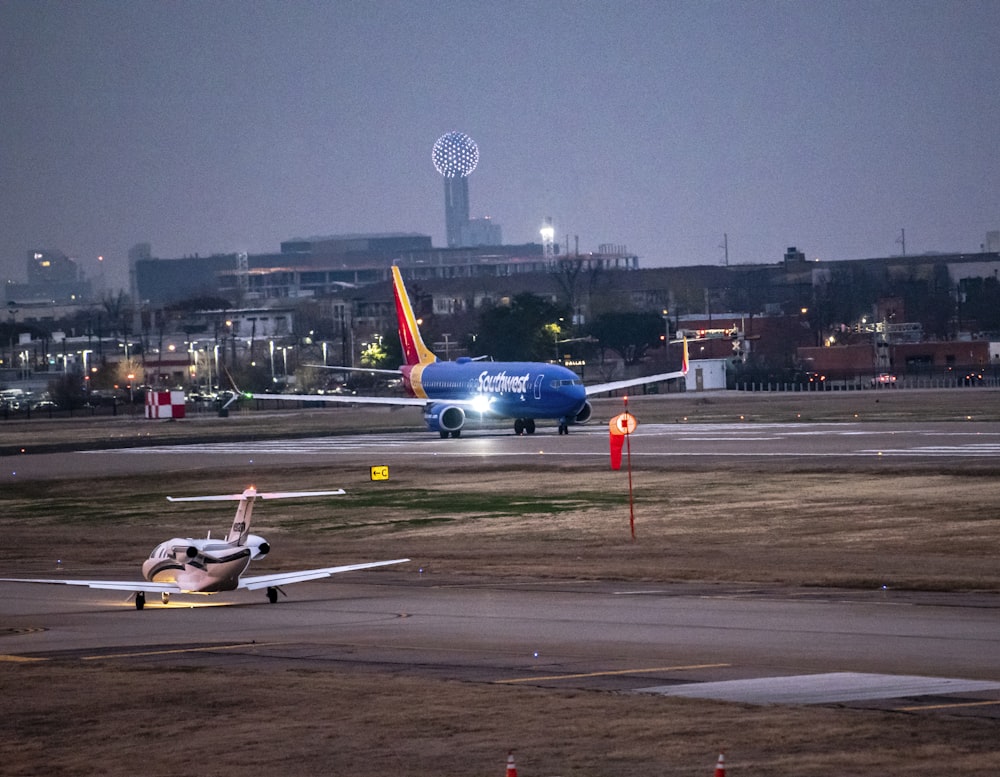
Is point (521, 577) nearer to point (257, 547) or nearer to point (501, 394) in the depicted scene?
point (257, 547)

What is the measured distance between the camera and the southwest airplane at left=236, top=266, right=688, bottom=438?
3059 inches

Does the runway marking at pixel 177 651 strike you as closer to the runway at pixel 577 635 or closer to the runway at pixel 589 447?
the runway at pixel 577 635

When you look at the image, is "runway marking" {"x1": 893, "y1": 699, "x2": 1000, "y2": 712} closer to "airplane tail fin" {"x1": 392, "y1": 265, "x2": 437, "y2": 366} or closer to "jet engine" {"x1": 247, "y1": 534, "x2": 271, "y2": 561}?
→ "jet engine" {"x1": 247, "y1": 534, "x2": 271, "y2": 561}

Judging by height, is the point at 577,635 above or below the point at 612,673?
below

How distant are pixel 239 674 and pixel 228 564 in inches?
255

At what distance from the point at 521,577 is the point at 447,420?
162 feet

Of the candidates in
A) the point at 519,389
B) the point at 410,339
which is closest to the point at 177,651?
the point at 519,389

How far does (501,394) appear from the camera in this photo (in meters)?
79.2

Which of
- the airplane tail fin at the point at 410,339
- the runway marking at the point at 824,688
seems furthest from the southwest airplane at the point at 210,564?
the airplane tail fin at the point at 410,339

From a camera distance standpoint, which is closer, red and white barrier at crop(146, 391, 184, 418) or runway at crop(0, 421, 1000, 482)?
runway at crop(0, 421, 1000, 482)

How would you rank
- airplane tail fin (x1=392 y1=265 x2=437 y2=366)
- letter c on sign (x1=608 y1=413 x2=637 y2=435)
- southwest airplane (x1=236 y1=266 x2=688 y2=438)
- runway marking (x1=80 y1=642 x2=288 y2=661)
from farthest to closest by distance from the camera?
airplane tail fin (x1=392 y1=265 x2=437 y2=366) < southwest airplane (x1=236 y1=266 x2=688 y2=438) < letter c on sign (x1=608 y1=413 x2=637 y2=435) < runway marking (x1=80 y1=642 x2=288 y2=661)

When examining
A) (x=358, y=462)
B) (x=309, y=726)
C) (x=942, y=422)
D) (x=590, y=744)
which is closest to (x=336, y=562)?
(x=309, y=726)

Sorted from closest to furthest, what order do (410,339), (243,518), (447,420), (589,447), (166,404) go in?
(243,518) → (589,447) → (447,420) → (410,339) → (166,404)

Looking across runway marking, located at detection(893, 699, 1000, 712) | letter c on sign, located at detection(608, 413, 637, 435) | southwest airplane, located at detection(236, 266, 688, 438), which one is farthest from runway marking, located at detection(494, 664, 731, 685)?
southwest airplane, located at detection(236, 266, 688, 438)
